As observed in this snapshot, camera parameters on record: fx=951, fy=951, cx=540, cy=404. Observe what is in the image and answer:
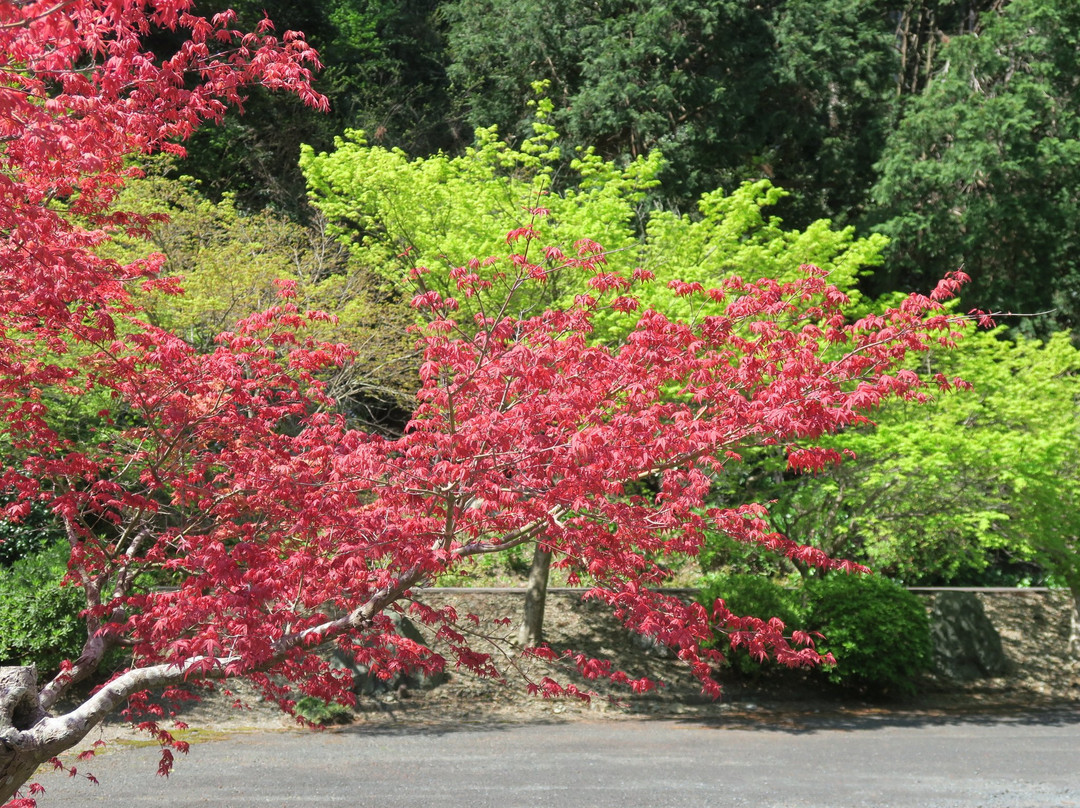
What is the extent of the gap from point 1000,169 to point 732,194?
5949 mm

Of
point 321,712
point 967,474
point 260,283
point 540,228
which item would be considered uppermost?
point 540,228

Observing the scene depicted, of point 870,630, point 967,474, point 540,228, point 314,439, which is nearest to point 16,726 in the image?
point 314,439

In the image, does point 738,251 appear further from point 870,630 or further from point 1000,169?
point 1000,169

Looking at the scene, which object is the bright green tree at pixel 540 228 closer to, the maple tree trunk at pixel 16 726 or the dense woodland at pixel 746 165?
the dense woodland at pixel 746 165

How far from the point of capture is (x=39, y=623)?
10.6 meters

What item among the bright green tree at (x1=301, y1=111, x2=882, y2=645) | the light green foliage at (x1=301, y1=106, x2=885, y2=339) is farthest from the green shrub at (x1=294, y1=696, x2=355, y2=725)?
the light green foliage at (x1=301, y1=106, x2=885, y2=339)

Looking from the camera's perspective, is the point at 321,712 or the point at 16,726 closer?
the point at 16,726

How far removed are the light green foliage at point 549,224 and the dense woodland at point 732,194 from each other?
0.06m

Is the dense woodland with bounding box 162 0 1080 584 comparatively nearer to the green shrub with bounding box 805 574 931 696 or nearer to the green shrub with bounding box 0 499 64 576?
the green shrub with bounding box 805 574 931 696

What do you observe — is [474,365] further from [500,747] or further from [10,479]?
[500,747]

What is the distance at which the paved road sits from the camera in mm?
7996

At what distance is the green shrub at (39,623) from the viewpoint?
10547 mm

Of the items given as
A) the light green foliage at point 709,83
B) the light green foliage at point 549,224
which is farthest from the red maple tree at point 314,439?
the light green foliage at point 709,83

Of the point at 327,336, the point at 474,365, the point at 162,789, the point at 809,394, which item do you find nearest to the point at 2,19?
the point at 474,365
